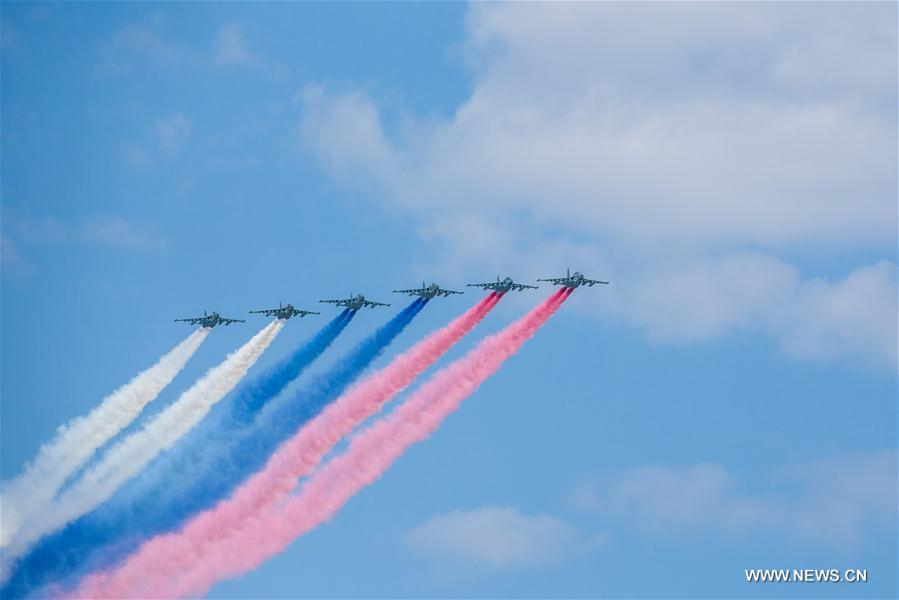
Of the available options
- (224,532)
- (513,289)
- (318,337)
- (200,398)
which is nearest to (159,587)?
(224,532)

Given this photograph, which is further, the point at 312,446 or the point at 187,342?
the point at 187,342

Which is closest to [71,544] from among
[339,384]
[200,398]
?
[200,398]

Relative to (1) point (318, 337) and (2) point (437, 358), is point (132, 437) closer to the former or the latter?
(1) point (318, 337)

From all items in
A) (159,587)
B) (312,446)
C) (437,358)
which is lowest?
(159,587)

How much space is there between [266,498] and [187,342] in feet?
49.1

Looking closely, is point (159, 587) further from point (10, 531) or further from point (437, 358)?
point (437, 358)

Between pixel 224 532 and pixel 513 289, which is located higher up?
pixel 513 289

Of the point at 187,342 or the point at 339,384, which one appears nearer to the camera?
the point at 339,384

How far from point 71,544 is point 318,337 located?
74.0 ft

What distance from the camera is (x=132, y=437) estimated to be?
356 ft

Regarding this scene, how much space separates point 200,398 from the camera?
109 meters

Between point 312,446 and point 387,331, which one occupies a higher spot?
point 387,331

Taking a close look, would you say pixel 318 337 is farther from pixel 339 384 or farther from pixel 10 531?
pixel 10 531

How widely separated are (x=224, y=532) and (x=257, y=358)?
13.3 metres
